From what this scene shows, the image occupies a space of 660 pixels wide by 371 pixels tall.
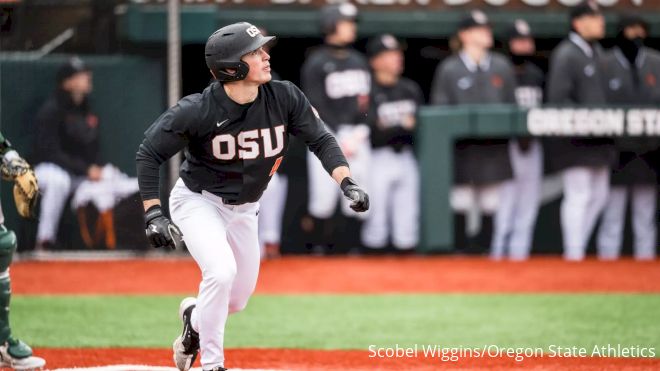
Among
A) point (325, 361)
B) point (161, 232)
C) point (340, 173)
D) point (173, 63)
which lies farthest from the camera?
point (173, 63)

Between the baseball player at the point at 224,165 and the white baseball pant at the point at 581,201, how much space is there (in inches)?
217

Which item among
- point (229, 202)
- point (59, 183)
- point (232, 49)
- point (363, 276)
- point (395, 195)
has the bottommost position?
point (363, 276)

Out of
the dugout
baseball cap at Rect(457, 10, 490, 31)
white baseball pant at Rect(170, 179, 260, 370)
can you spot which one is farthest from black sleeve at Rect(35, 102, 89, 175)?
white baseball pant at Rect(170, 179, 260, 370)

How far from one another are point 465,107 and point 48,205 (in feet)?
12.3

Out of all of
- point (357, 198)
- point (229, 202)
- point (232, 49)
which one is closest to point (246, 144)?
point (229, 202)

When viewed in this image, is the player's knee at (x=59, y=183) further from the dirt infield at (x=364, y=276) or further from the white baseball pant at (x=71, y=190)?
the dirt infield at (x=364, y=276)

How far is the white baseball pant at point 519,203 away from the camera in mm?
10938

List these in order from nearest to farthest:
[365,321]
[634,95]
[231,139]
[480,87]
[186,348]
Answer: [231,139] → [186,348] → [365,321] → [480,87] → [634,95]

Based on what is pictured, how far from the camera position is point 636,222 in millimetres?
11078

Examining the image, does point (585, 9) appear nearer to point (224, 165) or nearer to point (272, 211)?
point (272, 211)

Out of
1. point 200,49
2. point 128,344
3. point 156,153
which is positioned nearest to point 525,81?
point 200,49

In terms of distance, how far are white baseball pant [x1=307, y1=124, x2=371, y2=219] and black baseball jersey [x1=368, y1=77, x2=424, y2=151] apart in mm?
225

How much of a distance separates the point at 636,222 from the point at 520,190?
111 cm

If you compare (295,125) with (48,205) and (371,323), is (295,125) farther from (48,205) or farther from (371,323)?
(48,205)
